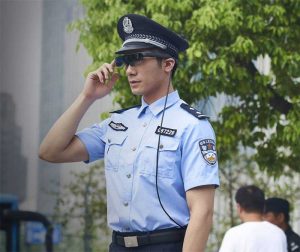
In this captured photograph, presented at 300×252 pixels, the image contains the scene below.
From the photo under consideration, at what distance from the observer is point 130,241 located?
12.4ft

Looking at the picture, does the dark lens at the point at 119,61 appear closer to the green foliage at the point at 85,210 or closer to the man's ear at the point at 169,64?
the man's ear at the point at 169,64

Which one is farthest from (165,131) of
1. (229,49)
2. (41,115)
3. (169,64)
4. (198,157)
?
(41,115)

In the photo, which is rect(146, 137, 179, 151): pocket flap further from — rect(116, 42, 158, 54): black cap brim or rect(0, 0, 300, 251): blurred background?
rect(0, 0, 300, 251): blurred background

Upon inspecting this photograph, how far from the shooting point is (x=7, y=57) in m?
14.5

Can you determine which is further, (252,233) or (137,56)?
(252,233)

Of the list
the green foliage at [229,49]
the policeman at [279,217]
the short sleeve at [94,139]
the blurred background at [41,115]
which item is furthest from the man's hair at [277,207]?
the blurred background at [41,115]

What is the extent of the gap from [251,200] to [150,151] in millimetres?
3174

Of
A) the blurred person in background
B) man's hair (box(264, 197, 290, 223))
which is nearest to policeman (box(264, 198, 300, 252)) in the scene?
man's hair (box(264, 197, 290, 223))

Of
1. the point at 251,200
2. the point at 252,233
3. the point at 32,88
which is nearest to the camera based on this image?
the point at 252,233

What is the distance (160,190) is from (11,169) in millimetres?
11099

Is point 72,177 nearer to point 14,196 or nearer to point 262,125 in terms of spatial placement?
point 14,196

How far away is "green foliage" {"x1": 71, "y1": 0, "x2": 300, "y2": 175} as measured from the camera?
8500mm

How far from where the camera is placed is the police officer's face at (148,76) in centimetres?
383

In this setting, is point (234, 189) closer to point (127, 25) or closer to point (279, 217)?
point (279, 217)
